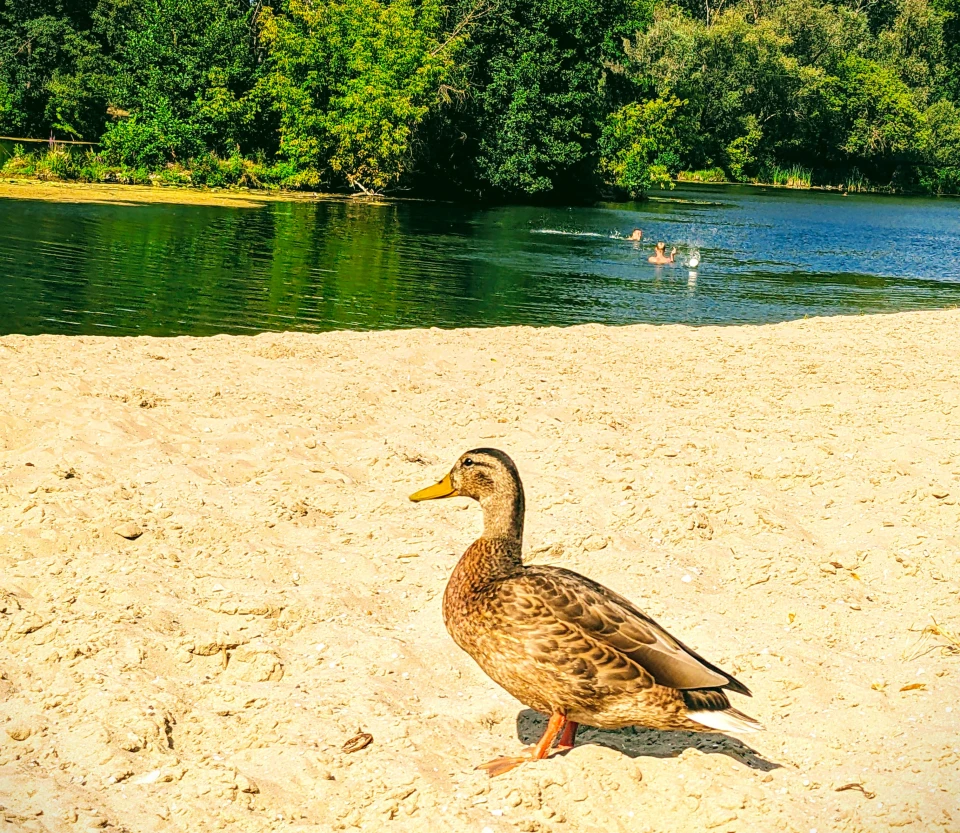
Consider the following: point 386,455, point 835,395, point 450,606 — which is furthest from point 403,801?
point 835,395

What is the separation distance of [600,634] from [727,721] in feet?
1.91

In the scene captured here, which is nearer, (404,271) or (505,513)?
(505,513)

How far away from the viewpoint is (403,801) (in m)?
3.91

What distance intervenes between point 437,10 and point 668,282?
2413 cm

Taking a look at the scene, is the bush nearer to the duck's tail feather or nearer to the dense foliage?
the dense foliage

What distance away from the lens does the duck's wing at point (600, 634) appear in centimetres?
392

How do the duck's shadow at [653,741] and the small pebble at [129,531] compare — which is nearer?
the duck's shadow at [653,741]

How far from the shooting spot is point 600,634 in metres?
4.02

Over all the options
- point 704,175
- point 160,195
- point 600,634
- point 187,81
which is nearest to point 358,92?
point 187,81

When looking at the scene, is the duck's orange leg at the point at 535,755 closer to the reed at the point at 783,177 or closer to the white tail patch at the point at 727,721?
the white tail patch at the point at 727,721

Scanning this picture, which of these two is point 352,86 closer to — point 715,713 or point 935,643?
point 935,643

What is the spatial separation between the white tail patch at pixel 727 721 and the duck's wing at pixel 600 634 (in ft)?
0.35

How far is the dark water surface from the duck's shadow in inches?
427

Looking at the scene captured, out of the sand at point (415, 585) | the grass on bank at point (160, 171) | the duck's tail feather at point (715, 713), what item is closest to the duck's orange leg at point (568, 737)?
the sand at point (415, 585)
